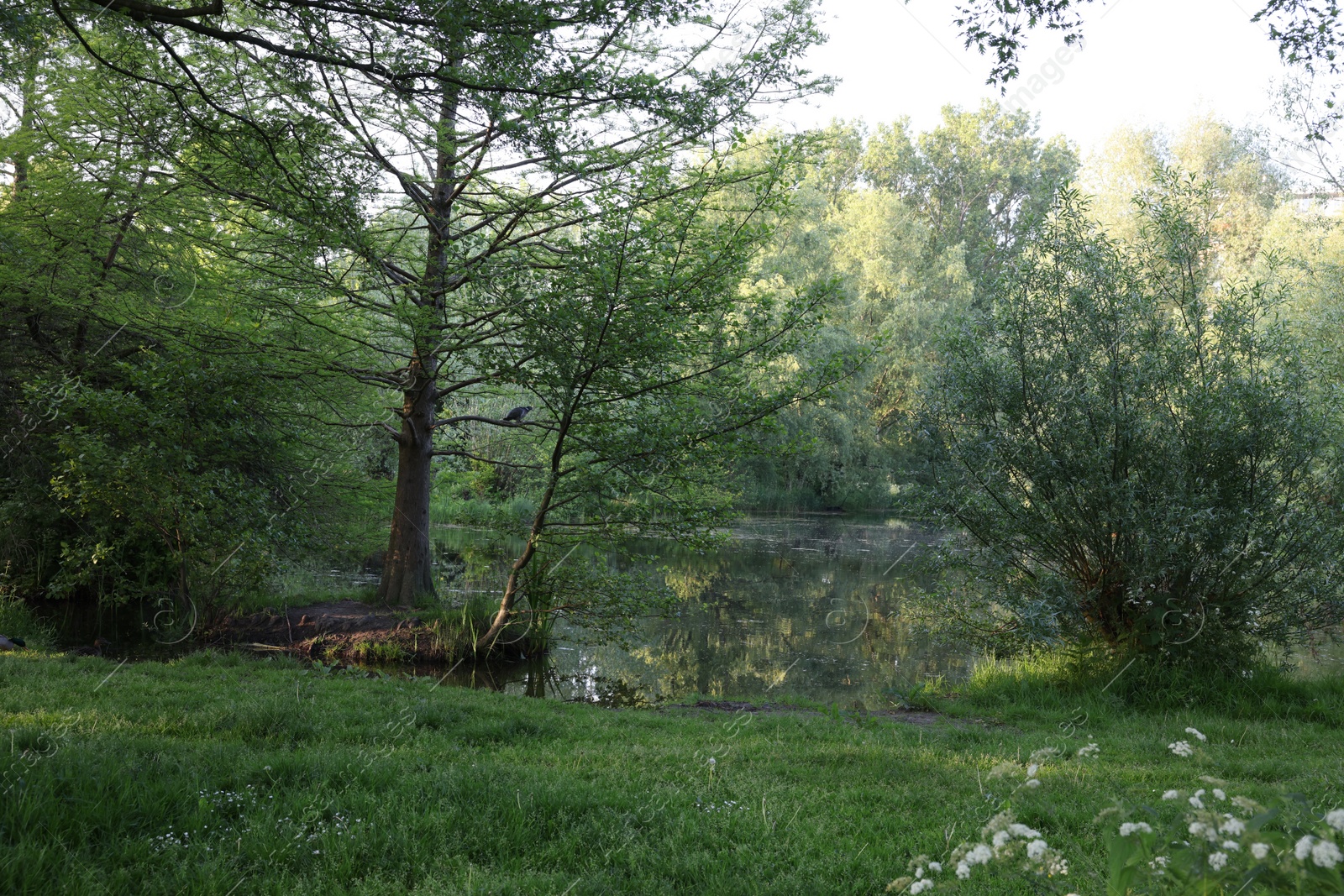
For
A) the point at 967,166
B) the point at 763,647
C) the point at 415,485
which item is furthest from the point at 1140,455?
the point at 967,166

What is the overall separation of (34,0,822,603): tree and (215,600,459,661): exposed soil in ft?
2.65

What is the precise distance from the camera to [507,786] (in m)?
4.10

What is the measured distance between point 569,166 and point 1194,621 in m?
7.22

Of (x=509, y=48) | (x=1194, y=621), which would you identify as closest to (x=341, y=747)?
(x=509, y=48)

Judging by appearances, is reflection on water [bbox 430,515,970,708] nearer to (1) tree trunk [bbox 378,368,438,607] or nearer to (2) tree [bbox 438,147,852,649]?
(2) tree [bbox 438,147,852,649]

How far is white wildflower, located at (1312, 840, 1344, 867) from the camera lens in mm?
1510

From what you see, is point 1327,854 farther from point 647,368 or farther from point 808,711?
point 647,368

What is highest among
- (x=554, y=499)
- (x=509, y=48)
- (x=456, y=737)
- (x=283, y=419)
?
(x=509, y=48)

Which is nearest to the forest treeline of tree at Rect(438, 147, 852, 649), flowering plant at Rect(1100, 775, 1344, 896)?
tree at Rect(438, 147, 852, 649)

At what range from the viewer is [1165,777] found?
4875 mm

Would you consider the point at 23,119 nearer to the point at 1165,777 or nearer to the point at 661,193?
the point at 661,193

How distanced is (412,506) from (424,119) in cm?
551

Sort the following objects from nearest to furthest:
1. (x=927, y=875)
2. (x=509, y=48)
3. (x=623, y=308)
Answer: (x=927, y=875), (x=509, y=48), (x=623, y=308)

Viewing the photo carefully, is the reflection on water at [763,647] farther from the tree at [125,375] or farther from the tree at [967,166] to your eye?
the tree at [967,166]
